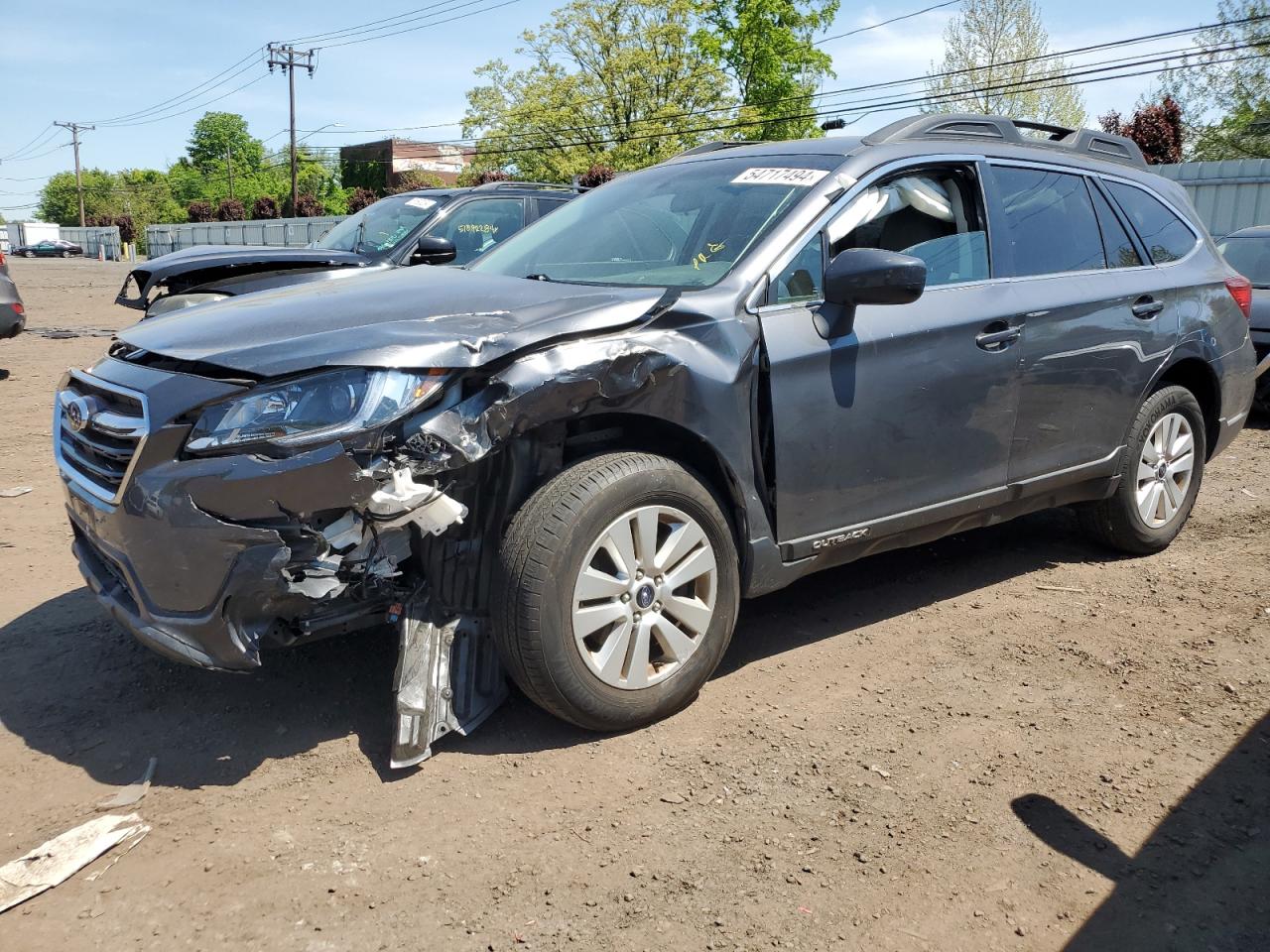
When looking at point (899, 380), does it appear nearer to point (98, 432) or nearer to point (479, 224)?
point (98, 432)

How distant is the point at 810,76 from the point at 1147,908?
4735cm

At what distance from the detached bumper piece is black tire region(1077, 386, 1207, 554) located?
10.2ft

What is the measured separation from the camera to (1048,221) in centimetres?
438

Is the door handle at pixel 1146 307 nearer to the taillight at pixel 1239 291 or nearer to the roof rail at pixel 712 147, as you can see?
the taillight at pixel 1239 291

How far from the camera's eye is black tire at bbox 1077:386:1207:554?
15.4ft

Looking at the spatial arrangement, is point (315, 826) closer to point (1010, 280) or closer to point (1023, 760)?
point (1023, 760)

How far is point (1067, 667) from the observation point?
151 inches

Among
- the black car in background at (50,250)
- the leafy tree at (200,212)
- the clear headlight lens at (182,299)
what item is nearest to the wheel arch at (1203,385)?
the clear headlight lens at (182,299)

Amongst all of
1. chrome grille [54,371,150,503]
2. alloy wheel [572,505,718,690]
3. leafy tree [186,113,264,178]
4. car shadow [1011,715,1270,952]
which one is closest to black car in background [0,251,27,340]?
chrome grille [54,371,150,503]

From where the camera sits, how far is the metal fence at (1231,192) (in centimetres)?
1778

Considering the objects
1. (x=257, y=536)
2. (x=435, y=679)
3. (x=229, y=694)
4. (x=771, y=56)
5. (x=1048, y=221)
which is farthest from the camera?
(x=771, y=56)

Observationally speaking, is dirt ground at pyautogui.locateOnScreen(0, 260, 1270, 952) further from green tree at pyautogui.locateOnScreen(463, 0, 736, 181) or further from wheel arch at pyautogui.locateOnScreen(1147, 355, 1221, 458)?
green tree at pyautogui.locateOnScreen(463, 0, 736, 181)

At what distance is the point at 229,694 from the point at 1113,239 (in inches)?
162

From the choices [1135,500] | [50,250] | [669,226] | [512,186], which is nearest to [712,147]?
[669,226]
